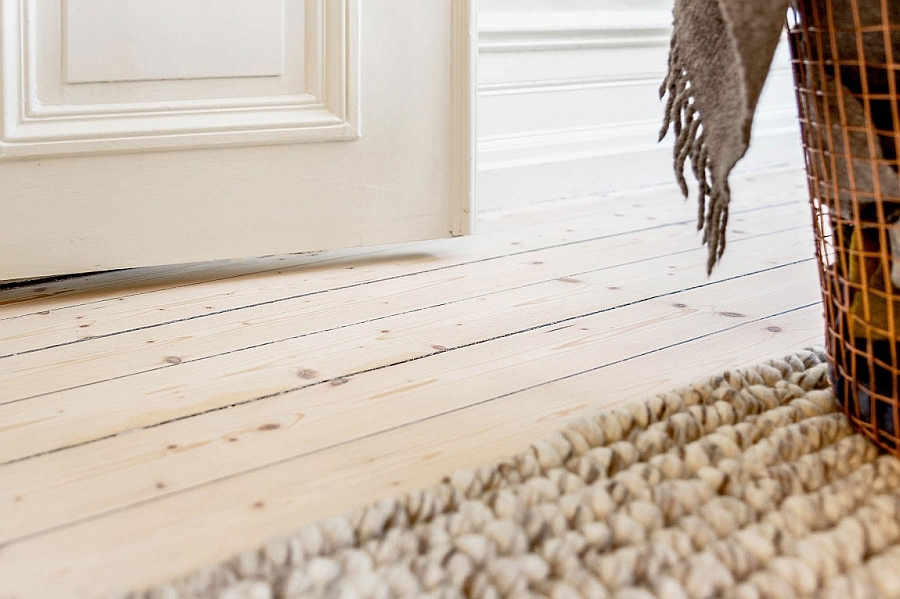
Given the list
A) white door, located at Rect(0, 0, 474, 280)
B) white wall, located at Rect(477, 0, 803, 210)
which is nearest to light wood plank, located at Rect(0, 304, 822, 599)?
white door, located at Rect(0, 0, 474, 280)

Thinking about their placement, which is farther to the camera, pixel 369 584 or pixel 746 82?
pixel 746 82

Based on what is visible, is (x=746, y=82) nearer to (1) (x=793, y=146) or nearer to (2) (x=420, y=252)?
(2) (x=420, y=252)

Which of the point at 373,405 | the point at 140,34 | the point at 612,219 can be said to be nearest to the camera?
the point at 373,405

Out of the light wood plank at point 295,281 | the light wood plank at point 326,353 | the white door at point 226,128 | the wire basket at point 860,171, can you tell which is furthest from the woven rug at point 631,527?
the white door at point 226,128

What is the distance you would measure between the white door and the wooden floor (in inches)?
3.2

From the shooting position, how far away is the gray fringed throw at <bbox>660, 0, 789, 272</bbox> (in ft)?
2.20

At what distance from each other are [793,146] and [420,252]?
1.43 metres

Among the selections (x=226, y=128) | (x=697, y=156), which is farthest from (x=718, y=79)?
(x=226, y=128)

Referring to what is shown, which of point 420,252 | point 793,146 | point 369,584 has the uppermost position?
point 793,146

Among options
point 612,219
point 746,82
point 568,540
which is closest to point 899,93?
point 746,82

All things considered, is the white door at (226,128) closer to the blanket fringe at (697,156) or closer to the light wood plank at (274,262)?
the light wood plank at (274,262)

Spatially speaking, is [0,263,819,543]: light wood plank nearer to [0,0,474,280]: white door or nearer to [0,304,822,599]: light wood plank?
[0,304,822,599]: light wood plank

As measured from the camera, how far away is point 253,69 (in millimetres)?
1299

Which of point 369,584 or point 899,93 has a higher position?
point 899,93
